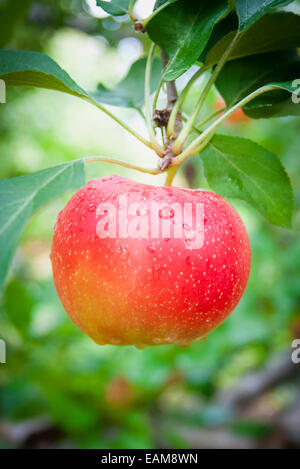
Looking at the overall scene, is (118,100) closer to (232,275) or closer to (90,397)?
(232,275)

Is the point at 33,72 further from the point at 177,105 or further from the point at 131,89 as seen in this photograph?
the point at 131,89

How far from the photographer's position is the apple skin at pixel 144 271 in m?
0.42

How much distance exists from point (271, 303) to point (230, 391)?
437mm

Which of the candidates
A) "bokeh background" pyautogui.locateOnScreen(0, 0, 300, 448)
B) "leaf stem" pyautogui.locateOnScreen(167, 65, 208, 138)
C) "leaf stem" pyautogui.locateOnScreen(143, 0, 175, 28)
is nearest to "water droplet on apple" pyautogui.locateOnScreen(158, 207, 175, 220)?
"leaf stem" pyautogui.locateOnScreen(167, 65, 208, 138)

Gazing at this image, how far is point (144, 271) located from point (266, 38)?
11.8 inches

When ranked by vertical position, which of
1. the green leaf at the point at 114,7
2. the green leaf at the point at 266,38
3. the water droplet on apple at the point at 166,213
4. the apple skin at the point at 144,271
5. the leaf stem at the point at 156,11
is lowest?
the apple skin at the point at 144,271

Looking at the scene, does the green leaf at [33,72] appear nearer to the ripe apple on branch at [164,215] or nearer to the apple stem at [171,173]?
the ripe apple on branch at [164,215]

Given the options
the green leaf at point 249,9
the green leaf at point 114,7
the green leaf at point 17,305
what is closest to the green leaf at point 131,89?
the green leaf at point 114,7

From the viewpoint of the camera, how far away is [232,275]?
17.9 inches

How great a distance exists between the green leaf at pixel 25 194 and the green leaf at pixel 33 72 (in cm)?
9

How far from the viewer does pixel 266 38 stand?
18.3 inches

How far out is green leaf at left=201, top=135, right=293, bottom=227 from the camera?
514 millimetres
